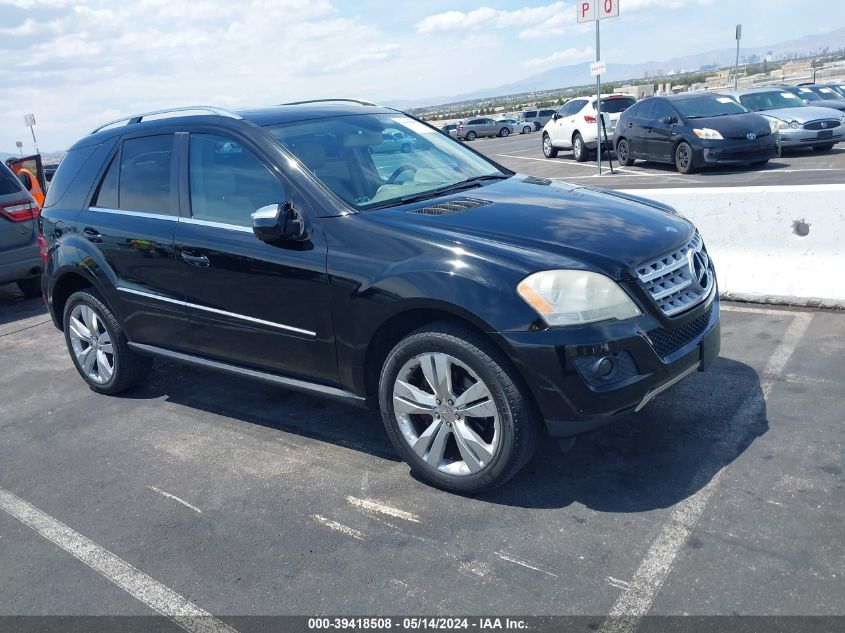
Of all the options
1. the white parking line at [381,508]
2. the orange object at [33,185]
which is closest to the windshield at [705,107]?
the orange object at [33,185]

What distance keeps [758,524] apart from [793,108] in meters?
16.3

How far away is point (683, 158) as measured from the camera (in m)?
14.8

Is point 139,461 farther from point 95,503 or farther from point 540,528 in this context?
point 540,528

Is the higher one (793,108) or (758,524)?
(793,108)

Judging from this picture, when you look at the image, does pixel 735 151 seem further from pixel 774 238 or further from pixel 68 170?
pixel 68 170

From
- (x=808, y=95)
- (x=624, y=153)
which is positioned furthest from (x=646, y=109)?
(x=808, y=95)

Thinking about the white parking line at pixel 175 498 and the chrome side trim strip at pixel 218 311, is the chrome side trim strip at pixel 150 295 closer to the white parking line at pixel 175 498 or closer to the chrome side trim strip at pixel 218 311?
the chrome side trim strip at pixel 218 311

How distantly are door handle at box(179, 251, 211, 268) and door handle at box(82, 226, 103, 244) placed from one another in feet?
3.12

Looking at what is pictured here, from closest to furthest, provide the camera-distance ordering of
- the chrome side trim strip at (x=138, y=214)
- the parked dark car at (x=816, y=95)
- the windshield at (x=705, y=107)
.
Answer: the chrome side trim strip at (x=138, y=214) < the windshield at (x=705, y=107) < the parked dark car at (x=816, y=95)

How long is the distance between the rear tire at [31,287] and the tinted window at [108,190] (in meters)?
4.82

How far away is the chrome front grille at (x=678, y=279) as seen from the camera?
340 centimetres

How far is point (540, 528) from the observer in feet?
10.7

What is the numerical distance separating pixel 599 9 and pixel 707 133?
3.30 m

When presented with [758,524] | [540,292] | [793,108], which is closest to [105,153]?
[540,292]
